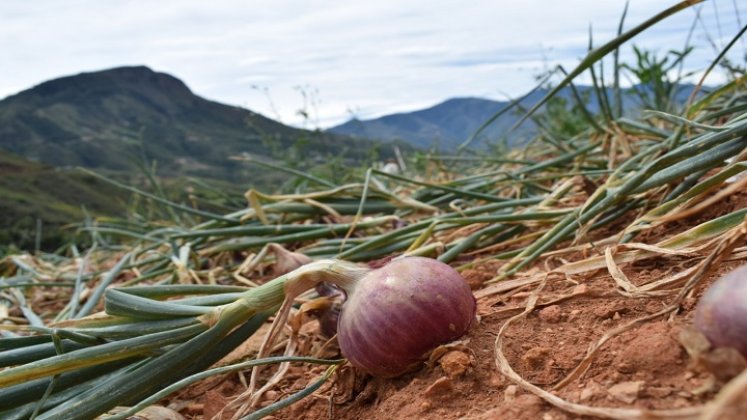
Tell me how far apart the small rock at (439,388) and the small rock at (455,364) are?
0.01 meters

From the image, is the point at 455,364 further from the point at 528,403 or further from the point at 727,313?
the point at 727,313

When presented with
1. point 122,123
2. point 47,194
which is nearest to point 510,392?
point 47,194

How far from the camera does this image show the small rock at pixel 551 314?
37.6 inches

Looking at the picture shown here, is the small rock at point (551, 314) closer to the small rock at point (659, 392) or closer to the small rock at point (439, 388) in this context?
the small rock at point (439, 388)

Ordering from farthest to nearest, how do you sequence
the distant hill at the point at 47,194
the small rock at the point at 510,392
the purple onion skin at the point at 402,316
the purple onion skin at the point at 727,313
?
1. the distant hill at the point at 47,194
2. the purple onion skin at the point at 402,316
3. the small rock at the point at 510,392
4. the purple onion skin at the point at 727,313

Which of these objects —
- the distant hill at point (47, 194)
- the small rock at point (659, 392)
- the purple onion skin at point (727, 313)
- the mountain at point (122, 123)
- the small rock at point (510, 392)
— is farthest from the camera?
the mountain at point (122, 123)

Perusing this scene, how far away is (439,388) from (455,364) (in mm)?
35

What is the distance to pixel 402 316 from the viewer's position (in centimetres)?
87

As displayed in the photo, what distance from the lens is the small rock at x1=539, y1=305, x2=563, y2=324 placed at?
956mm

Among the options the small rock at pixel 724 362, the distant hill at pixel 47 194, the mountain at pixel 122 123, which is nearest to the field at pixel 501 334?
the small rock at pixel 724 362

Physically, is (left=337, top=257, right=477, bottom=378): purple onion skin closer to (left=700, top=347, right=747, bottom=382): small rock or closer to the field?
the field

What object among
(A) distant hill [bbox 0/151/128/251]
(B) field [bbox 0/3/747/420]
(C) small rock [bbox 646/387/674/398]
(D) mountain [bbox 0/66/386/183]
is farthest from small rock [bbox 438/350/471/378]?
(D) mountain [bbox 0/66/386/183]

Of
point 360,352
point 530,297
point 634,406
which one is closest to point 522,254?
point 530,297

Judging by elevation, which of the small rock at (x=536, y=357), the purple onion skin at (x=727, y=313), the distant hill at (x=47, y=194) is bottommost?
the distant hill at (x=47, y=194)
